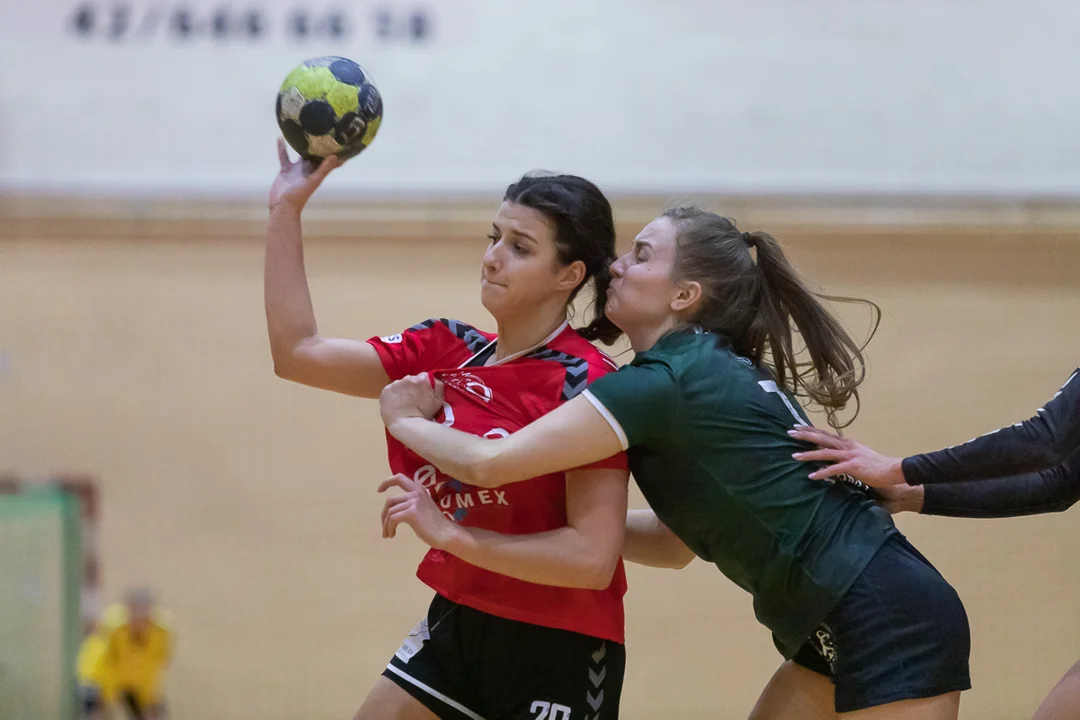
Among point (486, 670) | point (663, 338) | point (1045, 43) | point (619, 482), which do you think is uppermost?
point (1045, 43)

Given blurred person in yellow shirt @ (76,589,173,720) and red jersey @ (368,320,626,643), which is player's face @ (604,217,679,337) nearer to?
red jersey @ (368,320,626,643)

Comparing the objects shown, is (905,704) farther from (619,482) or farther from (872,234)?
(872,234)

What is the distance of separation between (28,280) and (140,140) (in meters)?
1.20

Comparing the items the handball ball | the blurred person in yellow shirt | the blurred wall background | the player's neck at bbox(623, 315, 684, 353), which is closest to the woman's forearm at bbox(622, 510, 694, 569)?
the player's neck at bbox(623, 315, 684, 353)

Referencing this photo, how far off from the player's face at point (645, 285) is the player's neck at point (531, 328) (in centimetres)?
14

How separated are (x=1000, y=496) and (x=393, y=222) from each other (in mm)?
4790

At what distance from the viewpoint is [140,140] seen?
6758 mm

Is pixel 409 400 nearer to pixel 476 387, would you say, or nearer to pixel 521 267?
pixel 476 387

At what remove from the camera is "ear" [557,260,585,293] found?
278cm

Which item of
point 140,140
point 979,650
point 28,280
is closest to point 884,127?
point 979,650

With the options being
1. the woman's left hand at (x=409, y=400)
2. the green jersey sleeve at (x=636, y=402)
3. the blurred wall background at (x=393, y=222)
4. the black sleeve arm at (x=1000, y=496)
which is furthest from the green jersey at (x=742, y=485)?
the blurred wall background at (x=393, y=222)

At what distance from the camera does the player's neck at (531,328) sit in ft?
9.17

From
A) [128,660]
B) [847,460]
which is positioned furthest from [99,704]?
[847,460]

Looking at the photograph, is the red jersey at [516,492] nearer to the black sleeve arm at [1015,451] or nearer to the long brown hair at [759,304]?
the long brown hair at [759,304]
